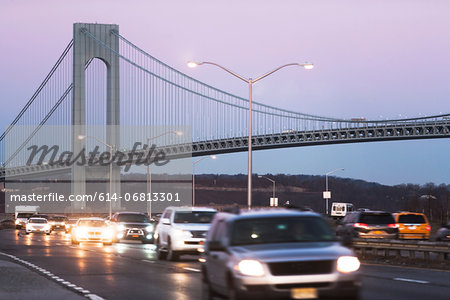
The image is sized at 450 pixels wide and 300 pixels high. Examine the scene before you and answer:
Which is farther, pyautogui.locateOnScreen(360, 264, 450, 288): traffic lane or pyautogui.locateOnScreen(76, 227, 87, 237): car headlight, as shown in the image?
pyautogui.locateOnScreen(76, 227, 87, 237): car headlight

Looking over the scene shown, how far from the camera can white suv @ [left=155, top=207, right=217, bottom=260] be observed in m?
27.7

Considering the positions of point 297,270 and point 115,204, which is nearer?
point 297,270

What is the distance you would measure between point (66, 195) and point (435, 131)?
49327mm

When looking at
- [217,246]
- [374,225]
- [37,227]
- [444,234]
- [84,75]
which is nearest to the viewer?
[217,246]

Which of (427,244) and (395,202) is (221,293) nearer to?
(427,244)

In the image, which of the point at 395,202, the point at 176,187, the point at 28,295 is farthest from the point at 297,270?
the point at 395,202

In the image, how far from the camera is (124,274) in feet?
71.5

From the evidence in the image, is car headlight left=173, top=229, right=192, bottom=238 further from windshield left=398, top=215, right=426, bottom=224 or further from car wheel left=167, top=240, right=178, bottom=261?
windshield left=398, top=215, right=426, bottom=224

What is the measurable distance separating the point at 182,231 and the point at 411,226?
13291 millimetres

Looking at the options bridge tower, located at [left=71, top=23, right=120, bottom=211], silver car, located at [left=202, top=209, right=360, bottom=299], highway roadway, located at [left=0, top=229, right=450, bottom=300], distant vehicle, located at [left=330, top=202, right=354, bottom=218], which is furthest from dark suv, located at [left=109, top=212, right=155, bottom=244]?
distant vehicle, located at [left=330, top=202, right=354, bottom=218]

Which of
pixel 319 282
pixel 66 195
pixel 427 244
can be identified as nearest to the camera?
pixel 319 282

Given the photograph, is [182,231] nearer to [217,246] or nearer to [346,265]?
[217,246]

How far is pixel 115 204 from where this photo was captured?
8412 centimetres

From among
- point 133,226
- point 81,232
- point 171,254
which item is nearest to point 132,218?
point 133,226
